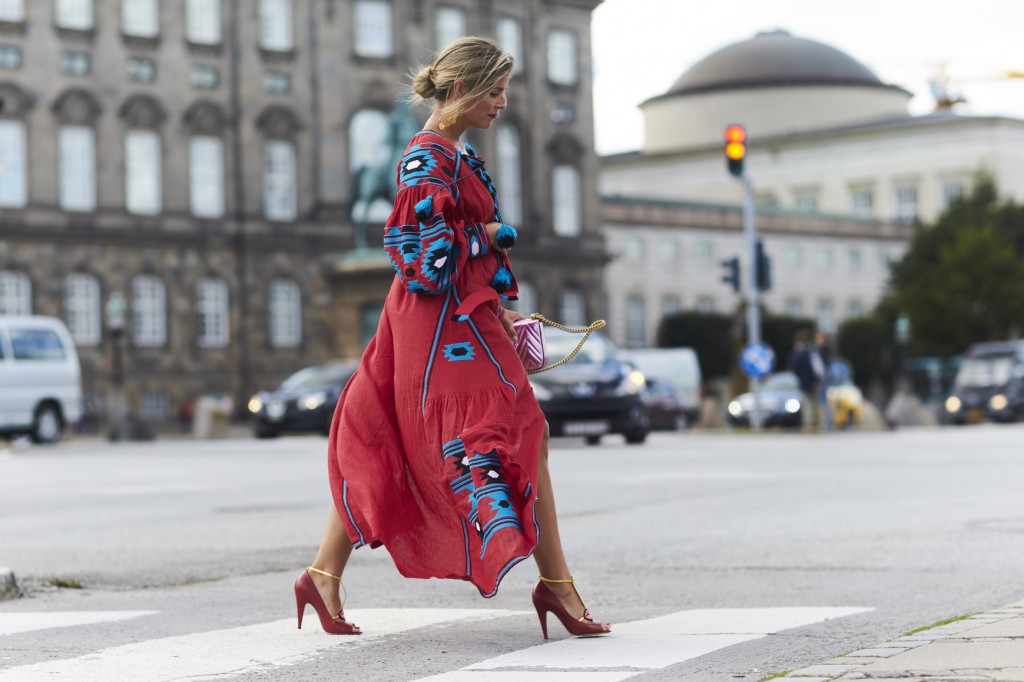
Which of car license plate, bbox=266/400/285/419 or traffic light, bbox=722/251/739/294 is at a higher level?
traffic light, bbox=722/251/739/294

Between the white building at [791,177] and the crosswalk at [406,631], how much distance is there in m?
80.7

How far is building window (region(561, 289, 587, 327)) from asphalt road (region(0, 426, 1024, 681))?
52.8 meters

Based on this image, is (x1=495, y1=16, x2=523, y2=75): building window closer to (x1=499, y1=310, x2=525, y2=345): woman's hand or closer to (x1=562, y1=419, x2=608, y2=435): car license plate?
(x1=562, y1=419, x2=608, y2=435): car license plate

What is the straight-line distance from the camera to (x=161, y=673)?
5781 mm

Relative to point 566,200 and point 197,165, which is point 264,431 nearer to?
point 197,165

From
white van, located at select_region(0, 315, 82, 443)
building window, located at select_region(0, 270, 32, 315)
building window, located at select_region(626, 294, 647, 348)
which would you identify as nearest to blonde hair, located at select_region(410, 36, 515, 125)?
white van, located at select_region(0, 315, 82, 443)

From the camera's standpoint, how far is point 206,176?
6519cm

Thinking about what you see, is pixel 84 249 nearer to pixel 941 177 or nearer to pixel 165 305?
pixel 165 305

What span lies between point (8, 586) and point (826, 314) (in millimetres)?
93177

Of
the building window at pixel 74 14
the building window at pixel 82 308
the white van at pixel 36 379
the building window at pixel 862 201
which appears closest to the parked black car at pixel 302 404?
the white van at pixel 36 379

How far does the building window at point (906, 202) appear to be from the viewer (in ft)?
368

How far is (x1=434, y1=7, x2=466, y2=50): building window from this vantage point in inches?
2756

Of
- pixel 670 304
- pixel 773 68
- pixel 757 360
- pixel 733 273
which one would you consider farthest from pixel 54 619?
pixel 773 68

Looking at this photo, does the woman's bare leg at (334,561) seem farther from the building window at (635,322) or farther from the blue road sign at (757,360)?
the building window at (635,322)
